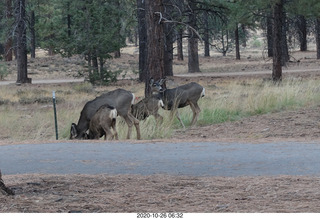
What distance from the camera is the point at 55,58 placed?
216 feet

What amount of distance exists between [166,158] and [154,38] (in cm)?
1151

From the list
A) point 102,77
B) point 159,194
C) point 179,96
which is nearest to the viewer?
point 159,194

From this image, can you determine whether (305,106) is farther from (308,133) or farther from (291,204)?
(291,204)

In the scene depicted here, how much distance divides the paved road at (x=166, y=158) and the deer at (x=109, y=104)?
266cm

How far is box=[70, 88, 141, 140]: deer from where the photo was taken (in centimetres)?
1517

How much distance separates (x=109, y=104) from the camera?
50.9 ft

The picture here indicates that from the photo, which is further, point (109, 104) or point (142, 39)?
point (142, 39)

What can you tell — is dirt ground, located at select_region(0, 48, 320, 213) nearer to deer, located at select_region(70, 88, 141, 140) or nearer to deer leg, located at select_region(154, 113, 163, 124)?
deer, located at select_region(70, 88, 141, 140)

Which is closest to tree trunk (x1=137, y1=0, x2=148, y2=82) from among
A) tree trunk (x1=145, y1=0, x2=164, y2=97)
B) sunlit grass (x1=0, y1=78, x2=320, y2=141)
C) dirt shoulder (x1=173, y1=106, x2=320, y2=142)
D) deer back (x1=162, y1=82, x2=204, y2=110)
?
sunlit grass (x1=0, y1=78, x2=320, y2=141)

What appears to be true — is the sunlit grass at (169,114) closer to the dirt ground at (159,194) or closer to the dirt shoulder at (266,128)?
the dirt shoulder at (266,128)

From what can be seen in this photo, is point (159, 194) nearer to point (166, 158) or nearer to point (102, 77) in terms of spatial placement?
point (166, 158)

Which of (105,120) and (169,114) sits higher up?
(105,120)

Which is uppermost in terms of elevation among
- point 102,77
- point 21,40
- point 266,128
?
point 21,40

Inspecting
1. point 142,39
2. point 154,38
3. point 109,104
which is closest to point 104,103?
point 109,104
